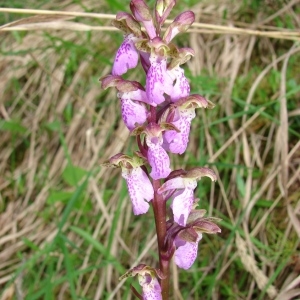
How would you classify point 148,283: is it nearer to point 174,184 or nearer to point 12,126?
point 174,184

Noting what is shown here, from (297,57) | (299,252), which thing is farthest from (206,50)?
(299,252)

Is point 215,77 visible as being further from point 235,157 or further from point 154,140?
point 154,140

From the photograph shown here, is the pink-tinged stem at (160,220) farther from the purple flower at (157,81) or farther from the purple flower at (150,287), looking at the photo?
the purple flower at (157,81)

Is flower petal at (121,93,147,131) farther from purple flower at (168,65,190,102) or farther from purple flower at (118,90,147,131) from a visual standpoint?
purple flower at (168,65,190,102)

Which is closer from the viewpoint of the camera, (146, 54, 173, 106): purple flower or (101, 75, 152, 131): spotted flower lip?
(146, 54, 173, 106): purple flower

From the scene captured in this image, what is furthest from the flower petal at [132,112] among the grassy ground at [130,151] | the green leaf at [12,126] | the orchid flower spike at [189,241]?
the green leaf at [12,126]

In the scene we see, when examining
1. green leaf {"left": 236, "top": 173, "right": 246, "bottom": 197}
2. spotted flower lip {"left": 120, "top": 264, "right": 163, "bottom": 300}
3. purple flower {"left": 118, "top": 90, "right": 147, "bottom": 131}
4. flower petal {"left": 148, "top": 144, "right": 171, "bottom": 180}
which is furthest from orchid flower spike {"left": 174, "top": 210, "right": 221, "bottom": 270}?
green leaf {"left": 236, "top": 173, "right": 246, "bottom": 197}
